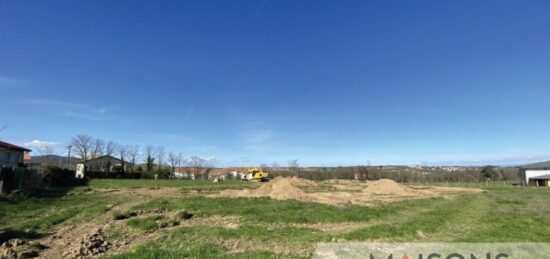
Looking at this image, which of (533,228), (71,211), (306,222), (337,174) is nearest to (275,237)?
(306,222)

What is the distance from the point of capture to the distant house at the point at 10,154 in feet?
129

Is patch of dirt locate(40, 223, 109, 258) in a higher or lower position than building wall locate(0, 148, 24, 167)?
lower

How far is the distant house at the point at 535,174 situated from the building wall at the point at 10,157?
66658mm

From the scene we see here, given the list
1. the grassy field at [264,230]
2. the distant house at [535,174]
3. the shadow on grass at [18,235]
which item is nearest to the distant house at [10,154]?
the grassy field at [264,230]

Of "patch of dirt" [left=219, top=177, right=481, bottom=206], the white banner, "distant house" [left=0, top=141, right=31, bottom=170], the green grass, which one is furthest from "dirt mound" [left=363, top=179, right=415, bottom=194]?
"distant house" [left=0, top=141, right=31, bottom=170]

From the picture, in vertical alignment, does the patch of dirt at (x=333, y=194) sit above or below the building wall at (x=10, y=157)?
below

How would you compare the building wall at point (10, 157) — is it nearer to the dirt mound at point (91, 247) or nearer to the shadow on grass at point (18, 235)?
the shadow on grass at point (18, 235)

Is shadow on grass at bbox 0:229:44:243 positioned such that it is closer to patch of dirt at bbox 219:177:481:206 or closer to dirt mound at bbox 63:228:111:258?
dirt mound at bbox 63:228:111:258

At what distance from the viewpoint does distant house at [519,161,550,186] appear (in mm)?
50156

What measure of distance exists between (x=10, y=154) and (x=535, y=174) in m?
70.7

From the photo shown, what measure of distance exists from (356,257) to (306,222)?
→ 4976 millimetres

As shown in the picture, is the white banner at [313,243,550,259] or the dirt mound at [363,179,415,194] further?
the dirt mound at [363,179,415,194]

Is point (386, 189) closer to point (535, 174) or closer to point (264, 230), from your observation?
point (264, 230)

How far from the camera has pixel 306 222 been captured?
39.4 ft
